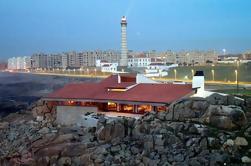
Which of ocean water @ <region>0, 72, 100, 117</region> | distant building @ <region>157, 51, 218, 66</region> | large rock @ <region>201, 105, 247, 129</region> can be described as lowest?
ocean water @ <region>0, 72, 100, 117</region>

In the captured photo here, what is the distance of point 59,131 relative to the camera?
26094mm

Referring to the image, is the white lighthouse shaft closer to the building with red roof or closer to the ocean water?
the ocean water

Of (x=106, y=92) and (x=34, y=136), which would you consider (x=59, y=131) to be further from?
(x=106, y=92)

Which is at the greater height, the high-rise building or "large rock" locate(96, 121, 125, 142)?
the high-rise building

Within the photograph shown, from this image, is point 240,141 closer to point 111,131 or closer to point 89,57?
point 111,131

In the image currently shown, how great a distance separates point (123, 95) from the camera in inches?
1144

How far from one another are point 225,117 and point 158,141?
3705 mm

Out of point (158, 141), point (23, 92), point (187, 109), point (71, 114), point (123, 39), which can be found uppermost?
point (123, 39)

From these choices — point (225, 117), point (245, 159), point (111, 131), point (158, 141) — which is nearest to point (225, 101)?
point (225, 117)

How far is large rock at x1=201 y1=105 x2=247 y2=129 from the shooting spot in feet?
69.4

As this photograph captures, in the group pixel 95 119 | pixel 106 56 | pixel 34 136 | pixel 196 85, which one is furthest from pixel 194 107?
pixel 106 56

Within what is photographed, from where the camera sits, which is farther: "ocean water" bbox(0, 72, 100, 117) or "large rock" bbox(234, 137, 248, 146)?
"ocean water" bbox(0, 72, 100, 117)

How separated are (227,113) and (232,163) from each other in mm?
3612

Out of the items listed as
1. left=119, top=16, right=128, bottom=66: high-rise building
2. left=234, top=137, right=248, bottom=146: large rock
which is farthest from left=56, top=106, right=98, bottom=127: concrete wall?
left=119, top=16, right=128, bottom=66: high-rise building
